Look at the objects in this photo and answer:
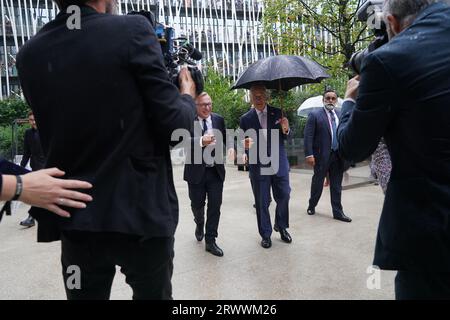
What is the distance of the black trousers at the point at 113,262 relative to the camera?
1675mm

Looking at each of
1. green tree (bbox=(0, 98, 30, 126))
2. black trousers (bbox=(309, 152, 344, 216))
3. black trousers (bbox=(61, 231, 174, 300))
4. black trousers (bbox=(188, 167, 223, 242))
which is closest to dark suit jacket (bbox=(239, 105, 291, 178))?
black trousers (bbox=(188, 167, 223, 242))

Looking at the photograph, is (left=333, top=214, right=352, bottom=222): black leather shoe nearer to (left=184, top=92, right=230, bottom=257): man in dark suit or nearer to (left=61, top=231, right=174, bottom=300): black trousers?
(left=184, top=92, right=230, bottom=257): man in dark suit

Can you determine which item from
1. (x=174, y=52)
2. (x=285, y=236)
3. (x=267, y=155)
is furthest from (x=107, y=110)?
(x=285, y=236)

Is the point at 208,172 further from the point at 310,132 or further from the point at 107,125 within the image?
the point at 107,125

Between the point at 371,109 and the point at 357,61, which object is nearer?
the point at 371,109

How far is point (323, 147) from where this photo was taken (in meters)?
6.48

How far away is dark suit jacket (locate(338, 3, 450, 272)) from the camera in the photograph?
62.1 inches

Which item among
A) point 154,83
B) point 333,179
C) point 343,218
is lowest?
point 343,218

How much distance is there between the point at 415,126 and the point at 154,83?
43.7 inches

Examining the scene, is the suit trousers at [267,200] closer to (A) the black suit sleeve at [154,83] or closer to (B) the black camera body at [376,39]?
(B) the black camera body at [376,39]

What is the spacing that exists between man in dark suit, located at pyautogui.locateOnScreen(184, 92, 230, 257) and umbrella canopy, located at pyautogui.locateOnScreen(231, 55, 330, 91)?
586mm

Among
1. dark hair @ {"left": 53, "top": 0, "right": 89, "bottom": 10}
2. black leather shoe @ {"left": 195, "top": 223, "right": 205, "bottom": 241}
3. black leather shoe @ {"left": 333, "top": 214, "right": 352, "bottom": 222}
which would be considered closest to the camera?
dark hair @ {"left": 53, "top": 0, "right": 89, "bottom": 10}

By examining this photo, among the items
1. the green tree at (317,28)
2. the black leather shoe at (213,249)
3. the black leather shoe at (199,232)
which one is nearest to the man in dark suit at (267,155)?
the black leather shoe at (213,249)

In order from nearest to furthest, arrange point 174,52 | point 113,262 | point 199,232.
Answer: point 113,262 < point 174,52 < point 199,232
